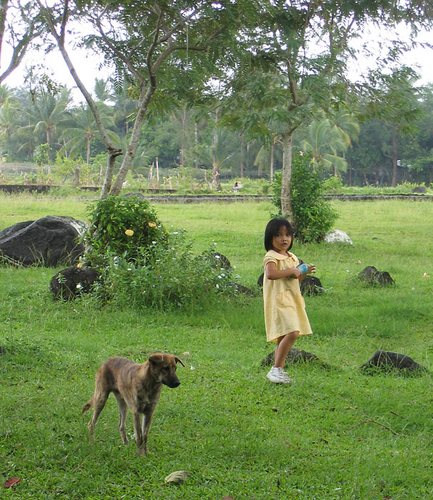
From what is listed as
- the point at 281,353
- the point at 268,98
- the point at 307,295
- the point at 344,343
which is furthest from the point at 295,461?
the point at 268,98

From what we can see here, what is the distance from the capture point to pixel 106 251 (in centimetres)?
993

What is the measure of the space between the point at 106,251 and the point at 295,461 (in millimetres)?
6025

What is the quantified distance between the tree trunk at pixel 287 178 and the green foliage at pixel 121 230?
6010 millimetres

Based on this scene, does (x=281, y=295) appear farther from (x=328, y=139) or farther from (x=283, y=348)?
(x=328, y=139)

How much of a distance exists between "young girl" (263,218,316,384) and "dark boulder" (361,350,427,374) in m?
0.74

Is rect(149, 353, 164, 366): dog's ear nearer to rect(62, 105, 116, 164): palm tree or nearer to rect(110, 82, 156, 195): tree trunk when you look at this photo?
rect(110, 82, 156, 195): tree trunk

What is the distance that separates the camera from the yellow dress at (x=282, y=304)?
5.98 m

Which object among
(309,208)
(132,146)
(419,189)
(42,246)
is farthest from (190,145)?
(132,146)

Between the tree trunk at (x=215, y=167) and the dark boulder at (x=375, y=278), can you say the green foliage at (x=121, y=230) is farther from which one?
the tree trunk at (x=215, y=167)

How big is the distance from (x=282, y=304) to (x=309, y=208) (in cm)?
1070

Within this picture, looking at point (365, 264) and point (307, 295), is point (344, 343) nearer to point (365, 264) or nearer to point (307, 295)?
point (307, 295)

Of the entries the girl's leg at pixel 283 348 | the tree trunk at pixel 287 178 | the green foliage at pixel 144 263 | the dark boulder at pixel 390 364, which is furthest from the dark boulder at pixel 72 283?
the tree trunk at pixel 287 178

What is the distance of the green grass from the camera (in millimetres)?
4016

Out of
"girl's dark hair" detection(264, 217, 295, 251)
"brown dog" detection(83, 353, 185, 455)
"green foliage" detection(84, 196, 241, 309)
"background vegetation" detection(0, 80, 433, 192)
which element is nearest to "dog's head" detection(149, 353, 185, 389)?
"brown dog" detection(83, 353, 185, 455)
